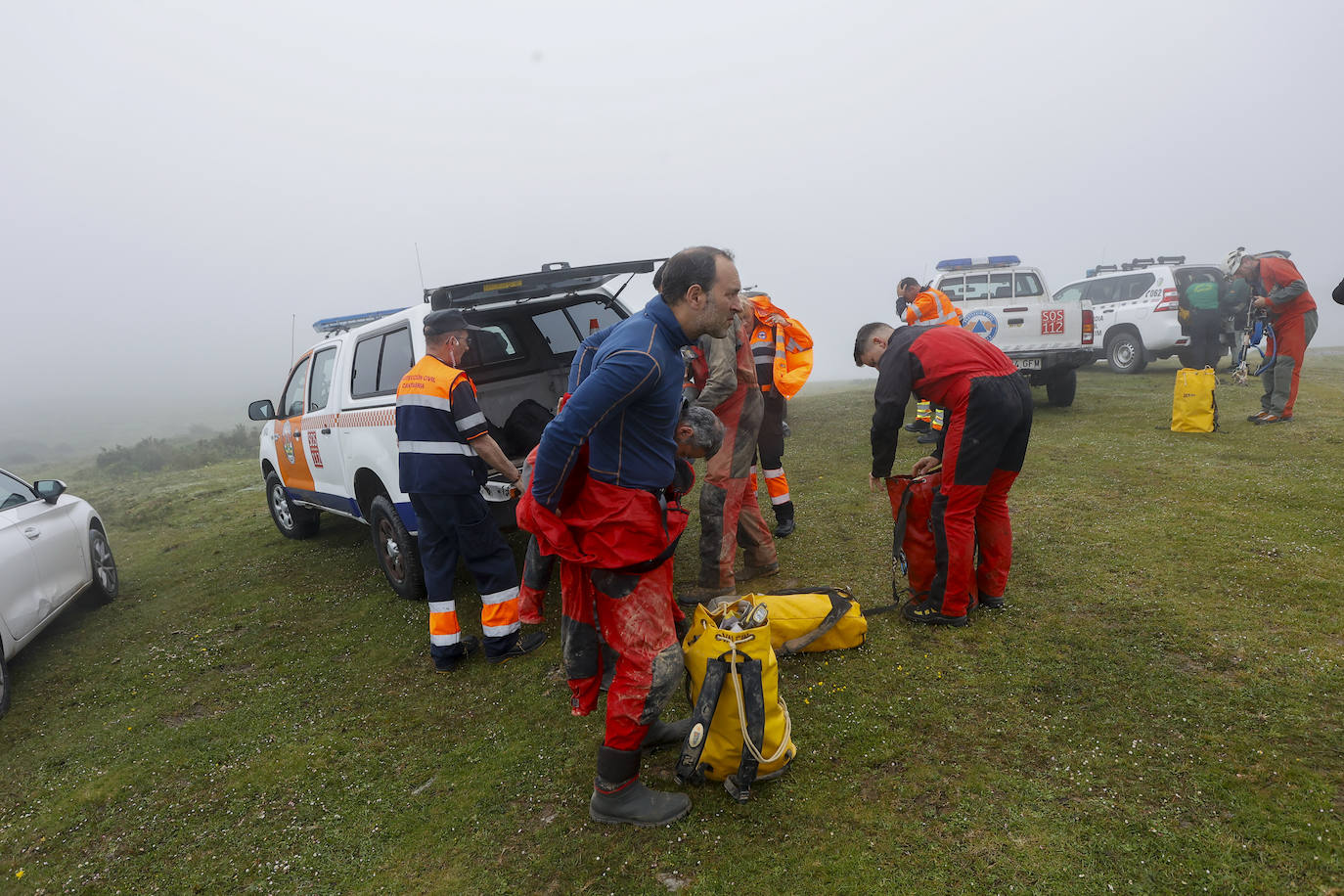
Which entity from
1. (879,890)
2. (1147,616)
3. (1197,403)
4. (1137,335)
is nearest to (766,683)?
(879,890)

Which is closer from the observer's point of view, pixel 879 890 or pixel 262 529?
pixel 879 890

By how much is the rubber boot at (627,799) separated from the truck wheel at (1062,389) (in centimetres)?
Result: 931

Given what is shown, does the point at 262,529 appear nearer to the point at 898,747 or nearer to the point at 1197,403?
the point at 898,747

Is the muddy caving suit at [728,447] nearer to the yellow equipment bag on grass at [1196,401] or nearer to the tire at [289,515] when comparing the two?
the tire at [289,515]

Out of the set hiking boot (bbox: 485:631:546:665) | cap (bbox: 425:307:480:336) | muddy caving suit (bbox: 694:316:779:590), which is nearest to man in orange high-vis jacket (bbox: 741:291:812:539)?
muddy caving suit (bbox: 694:316:779:590)

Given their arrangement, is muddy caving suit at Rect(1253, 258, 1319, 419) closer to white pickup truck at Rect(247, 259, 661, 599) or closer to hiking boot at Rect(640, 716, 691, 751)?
white pickup truck at Rect(247, 259, 661, 599)

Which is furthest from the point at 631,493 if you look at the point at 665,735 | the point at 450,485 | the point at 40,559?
the point at 40,559

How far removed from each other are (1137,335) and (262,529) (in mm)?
14222

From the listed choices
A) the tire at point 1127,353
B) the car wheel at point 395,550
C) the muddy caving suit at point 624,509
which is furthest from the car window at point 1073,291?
the muddy caving suit at point 624,509

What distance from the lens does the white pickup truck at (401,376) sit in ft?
15.2

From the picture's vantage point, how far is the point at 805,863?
229 centimetres

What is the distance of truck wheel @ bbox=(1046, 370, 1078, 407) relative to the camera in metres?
9.72

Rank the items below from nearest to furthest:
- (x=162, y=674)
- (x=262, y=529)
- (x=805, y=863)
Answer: (x=805, y=863) < (x=162, y=674) < (x=262, y=529)

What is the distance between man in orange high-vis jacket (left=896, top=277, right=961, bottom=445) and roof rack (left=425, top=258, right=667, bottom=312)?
3564mm
